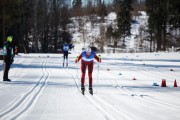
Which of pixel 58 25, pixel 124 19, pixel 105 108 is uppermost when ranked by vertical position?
pixel 124 19

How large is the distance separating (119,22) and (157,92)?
6323cm

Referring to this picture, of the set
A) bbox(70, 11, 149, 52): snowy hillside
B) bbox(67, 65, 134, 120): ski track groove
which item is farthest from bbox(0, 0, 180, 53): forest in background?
bbox(67, 65, 134, 120): ski track groove

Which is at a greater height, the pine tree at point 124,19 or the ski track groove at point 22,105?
the pine tree at point 124,19

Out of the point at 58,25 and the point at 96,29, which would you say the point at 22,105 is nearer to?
the point at 58,25

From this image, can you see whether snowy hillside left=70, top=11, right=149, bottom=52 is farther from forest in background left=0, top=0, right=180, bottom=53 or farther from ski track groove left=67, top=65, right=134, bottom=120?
ski track groove left=67, top=65, right=134, bottom=120

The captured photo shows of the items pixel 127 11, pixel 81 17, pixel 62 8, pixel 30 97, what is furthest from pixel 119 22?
pixel 30 97

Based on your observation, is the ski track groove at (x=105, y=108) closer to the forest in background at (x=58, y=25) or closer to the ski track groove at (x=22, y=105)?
the ski track groove at (x=22, y=105)

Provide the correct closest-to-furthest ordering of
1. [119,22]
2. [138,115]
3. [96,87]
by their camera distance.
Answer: [138,115], [96,87], [119,22]

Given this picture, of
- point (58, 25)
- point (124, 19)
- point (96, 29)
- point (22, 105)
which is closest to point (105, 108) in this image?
point (22, 105)

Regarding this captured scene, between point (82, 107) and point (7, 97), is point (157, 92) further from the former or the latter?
point (7, 97)

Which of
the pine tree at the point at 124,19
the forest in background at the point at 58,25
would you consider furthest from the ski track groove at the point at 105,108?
the pine tree at the point at 124,19

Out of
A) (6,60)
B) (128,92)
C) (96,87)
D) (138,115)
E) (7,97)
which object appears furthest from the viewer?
(6,60)

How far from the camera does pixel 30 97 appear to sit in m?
11.9

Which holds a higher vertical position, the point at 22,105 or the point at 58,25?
the point at 58,25
